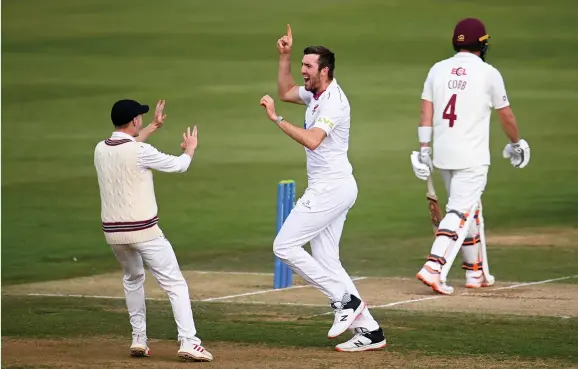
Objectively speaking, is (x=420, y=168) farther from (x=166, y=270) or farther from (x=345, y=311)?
(x=166, y=270)

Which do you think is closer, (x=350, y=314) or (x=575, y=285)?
(x=350, y=314)

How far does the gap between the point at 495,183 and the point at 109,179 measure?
34.6 ft

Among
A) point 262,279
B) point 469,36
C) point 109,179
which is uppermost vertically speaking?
point 469,36

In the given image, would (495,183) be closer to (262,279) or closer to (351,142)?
(351,142)

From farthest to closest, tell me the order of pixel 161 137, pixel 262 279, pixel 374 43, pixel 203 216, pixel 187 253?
pixel 374 43 → pixel 161 137 → pixel 203 216 → pixel 187 253 → pixel 262 279

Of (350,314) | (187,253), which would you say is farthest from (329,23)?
(350,314)

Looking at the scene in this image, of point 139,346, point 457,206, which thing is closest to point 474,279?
point 457,206

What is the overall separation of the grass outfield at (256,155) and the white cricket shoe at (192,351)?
42 centimetres

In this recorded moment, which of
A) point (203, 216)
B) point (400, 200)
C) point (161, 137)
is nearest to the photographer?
point (203, 216)

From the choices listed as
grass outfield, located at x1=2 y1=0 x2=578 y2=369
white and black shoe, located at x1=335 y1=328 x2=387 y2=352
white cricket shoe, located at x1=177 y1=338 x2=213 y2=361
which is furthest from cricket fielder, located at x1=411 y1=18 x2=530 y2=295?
white cricket shoe, located at x1=177 y1=338 x2=213 y2=361

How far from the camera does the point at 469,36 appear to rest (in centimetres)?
1107

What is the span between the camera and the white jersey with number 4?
36.1 ft

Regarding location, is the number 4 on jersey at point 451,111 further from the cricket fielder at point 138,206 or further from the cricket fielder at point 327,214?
the cricket fielder at point 138,206

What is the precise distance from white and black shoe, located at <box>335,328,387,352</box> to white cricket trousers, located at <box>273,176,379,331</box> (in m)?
0.03
